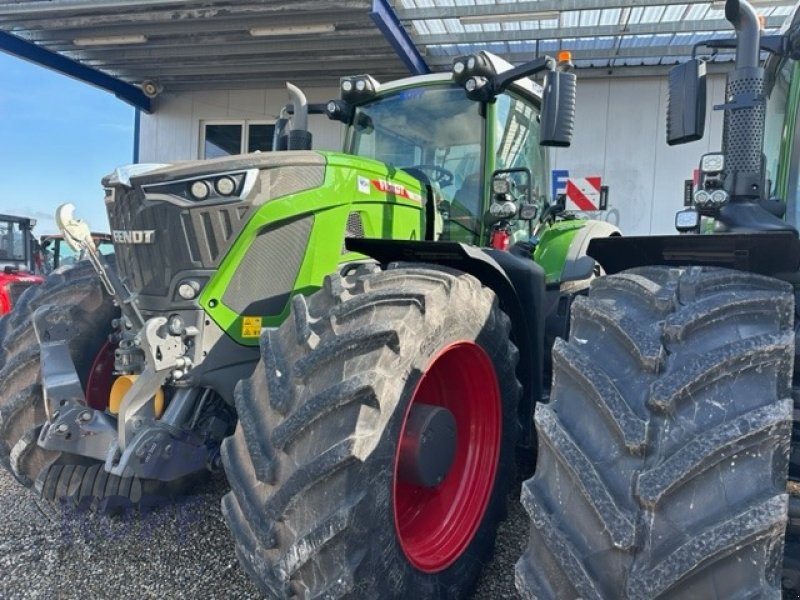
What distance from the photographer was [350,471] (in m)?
1.93

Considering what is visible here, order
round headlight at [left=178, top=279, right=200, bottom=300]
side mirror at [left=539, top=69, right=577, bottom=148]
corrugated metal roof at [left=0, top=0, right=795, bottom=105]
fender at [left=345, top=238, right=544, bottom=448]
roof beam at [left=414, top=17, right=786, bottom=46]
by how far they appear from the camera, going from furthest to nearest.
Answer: roof beam at [left=414, top=17, right=786, bottom=46], corrugated metal roof at [left=0, top=0, right=795, bottom=105], side mirror at [left=539, top=69, right=577, bottom=148], fender at [left=345, top=238, right=544, bottom=448], round headlight at [left=178, top=279, right=200, bottom=300]

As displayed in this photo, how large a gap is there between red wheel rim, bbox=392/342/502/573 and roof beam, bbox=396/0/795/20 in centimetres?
627

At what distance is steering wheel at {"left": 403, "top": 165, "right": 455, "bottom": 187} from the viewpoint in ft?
12.4

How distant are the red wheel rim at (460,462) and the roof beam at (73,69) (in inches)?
391

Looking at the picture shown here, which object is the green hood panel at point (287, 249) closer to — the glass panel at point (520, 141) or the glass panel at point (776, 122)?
the glass panel at point (520, 141)

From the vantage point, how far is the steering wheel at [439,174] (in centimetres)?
377

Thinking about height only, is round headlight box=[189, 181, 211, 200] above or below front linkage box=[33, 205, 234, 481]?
above

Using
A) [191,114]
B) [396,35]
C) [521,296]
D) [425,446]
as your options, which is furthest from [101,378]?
[191,114]

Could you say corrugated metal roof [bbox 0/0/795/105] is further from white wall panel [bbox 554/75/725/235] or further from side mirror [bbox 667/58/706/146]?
side mirror [bbox 667/58/706/146]

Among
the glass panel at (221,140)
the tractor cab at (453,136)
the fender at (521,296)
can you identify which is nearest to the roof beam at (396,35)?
the glass panel at (221,140)

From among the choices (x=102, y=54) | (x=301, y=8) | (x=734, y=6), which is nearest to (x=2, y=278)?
(x=102, y=54)

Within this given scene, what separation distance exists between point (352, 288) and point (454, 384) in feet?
2.45

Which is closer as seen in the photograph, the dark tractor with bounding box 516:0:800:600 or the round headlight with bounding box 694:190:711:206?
the dark tractor with bounding box 516:0:800:600

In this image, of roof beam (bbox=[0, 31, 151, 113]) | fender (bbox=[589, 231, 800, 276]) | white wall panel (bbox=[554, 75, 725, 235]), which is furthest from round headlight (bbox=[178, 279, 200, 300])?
roof beam (bbox=[0, 31, 151, 113])
